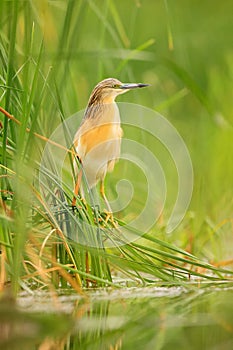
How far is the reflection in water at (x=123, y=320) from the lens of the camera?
238cm

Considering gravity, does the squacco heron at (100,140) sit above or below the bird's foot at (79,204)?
above

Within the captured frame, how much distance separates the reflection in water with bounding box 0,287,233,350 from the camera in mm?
2375

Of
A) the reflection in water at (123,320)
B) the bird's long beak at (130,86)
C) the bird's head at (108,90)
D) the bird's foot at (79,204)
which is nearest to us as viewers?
the reflection in water at (123,320)

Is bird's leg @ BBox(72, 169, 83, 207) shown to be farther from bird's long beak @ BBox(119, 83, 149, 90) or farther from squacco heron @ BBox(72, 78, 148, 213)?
bird's long beak @ BBox(119, 83, 149, 90)

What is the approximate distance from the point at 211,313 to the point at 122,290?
50cm

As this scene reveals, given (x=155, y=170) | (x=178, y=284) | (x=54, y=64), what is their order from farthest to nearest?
(x=155, y=170) < (x=178, y=284) < (x=54, y=64)

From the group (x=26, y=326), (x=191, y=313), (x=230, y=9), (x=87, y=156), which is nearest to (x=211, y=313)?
(x=191, y=313)

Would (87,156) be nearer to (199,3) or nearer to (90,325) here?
(90,325)

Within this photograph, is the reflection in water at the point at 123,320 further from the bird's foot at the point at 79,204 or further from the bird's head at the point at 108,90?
the bird's head at the point at 108,90

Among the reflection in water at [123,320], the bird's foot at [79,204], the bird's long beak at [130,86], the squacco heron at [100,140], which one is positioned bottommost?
the reflection in water at [123,320]

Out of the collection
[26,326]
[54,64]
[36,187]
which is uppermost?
[54,64]

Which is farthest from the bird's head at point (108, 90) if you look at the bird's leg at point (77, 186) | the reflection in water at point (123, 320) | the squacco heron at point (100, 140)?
the reflection in water at point (123, 320)

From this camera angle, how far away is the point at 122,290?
11.0ft

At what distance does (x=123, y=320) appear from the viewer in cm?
279
